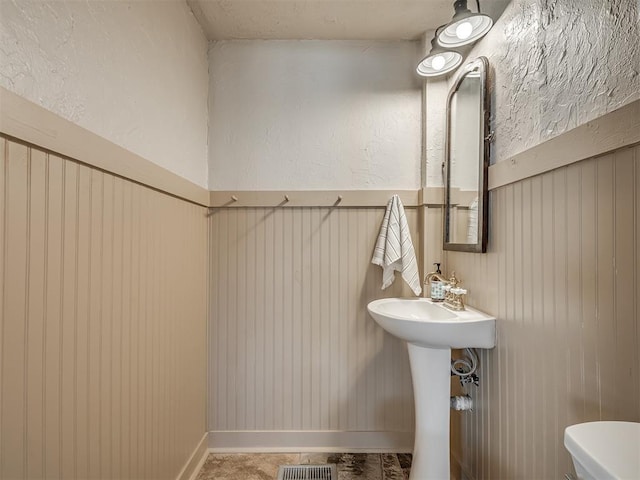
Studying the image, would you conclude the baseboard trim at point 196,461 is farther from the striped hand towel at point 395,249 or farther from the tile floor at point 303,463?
the striped hand towel at point 395,249

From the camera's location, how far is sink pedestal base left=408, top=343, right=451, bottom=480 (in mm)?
1332

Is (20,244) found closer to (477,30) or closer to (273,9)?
(273,9)

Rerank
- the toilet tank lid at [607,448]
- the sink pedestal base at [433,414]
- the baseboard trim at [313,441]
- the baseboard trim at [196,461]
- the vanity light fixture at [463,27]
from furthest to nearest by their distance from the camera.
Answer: the baseboard trim at [313,441], the baseboard trim at [196,461], the sink pedestal base at [433,414], the vanity light fixture at [463,27], the toilet tank lid at [607,448]

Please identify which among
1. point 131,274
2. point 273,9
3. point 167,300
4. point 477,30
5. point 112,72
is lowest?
point 167,300

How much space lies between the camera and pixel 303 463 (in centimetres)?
166

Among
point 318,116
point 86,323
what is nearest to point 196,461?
point 86,323

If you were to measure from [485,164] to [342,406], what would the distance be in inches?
60.3

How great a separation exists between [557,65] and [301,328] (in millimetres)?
1641

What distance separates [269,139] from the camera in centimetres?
183

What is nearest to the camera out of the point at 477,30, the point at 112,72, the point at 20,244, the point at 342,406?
the point at 20,244

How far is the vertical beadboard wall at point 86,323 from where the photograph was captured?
678mm

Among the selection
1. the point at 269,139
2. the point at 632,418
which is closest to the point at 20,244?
the point at 269,139

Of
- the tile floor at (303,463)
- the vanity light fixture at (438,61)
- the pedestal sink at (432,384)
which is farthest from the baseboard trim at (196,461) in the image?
the vanity light fixture at (438,61)

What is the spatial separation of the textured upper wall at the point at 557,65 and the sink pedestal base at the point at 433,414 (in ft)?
3.05
